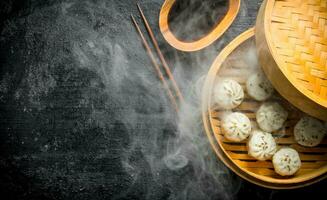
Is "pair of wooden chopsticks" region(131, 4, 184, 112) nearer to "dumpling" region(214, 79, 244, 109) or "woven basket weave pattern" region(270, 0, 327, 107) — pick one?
"dumpling" region(214, 79, 244, 109)

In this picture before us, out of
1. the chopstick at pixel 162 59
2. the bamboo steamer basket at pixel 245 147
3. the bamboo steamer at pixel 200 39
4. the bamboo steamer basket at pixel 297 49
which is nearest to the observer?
the bamboo steamer basket at pixel 297 49

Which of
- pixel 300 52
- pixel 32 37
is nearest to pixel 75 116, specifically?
pixel 32 37

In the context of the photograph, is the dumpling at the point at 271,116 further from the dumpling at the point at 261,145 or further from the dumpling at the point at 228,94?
the dumpling at the point at 228,94

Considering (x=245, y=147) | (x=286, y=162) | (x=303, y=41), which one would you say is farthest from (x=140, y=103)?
(x=303, y=41)

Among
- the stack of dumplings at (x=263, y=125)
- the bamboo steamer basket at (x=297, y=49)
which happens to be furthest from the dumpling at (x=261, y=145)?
the bamboo steamer basket at (x=297, y=49)

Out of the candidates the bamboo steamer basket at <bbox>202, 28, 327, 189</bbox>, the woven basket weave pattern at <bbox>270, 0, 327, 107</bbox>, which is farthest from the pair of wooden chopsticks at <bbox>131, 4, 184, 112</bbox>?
the woven basket weave pattern at <bbox>270, 0, 327, 107</bbox>

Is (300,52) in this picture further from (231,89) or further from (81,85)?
(81,85)

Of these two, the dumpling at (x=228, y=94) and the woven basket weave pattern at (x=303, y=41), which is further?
the dumpling at (x=228, y=94)
